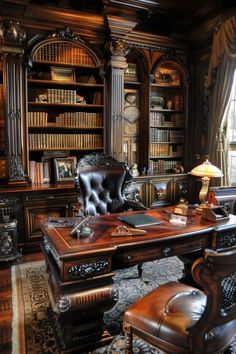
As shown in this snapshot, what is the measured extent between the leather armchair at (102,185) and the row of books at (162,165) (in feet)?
4.82

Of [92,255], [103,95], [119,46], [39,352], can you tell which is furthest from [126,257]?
[119,46]

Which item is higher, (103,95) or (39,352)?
(103,95)

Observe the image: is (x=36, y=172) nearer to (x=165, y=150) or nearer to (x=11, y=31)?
(x=11, y=31)

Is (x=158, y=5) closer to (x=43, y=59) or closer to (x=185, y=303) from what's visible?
(x=43, y=59)

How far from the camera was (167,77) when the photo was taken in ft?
15.5

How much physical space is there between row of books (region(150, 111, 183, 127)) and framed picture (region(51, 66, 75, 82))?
1347 millimetres

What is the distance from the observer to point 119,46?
12.8 feet

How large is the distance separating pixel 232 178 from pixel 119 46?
7.99 ft

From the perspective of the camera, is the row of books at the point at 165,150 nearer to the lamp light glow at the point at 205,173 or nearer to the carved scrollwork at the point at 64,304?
the lamp light glow at the point at 205,173

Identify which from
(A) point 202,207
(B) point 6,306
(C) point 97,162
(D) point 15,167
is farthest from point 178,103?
(B) point 6,306

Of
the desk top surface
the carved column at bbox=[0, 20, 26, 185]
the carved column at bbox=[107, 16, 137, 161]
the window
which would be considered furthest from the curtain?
the carved column at bbox=[0, 20, 26, 185]

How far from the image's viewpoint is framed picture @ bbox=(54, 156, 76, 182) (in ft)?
12.8

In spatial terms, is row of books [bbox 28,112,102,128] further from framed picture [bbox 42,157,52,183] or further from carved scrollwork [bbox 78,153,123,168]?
carved scrollwork [bbox 78,153,123,168]

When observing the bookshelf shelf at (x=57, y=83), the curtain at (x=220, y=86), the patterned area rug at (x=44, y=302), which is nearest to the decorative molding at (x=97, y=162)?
the patterned area rug at (x=44, y=302)
